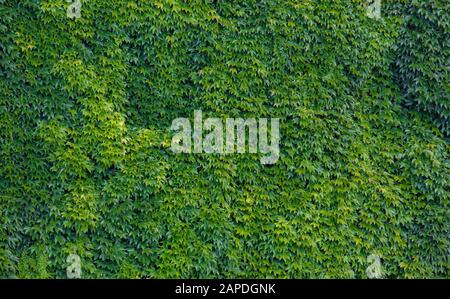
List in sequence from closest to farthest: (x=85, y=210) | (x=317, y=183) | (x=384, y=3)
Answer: (x=85, y=210)
(x=317, y=183)
(x=384, y=3)

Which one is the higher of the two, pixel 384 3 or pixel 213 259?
pixel 384 3

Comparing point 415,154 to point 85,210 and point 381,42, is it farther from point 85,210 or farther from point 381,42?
point 85,210

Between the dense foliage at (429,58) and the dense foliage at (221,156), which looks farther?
the dense foliage at (429,58)

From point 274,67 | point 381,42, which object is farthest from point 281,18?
point 381,42

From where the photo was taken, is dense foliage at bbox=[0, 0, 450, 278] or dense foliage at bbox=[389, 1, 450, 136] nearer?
dense foliage at bbox=[0, 0, 450, 278]

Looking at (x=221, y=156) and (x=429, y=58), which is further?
(x=429, y=58)

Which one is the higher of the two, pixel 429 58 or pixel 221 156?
pixel 429 58

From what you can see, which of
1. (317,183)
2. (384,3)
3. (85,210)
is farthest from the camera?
(384,3)

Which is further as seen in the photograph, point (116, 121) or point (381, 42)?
point (381, 42)
